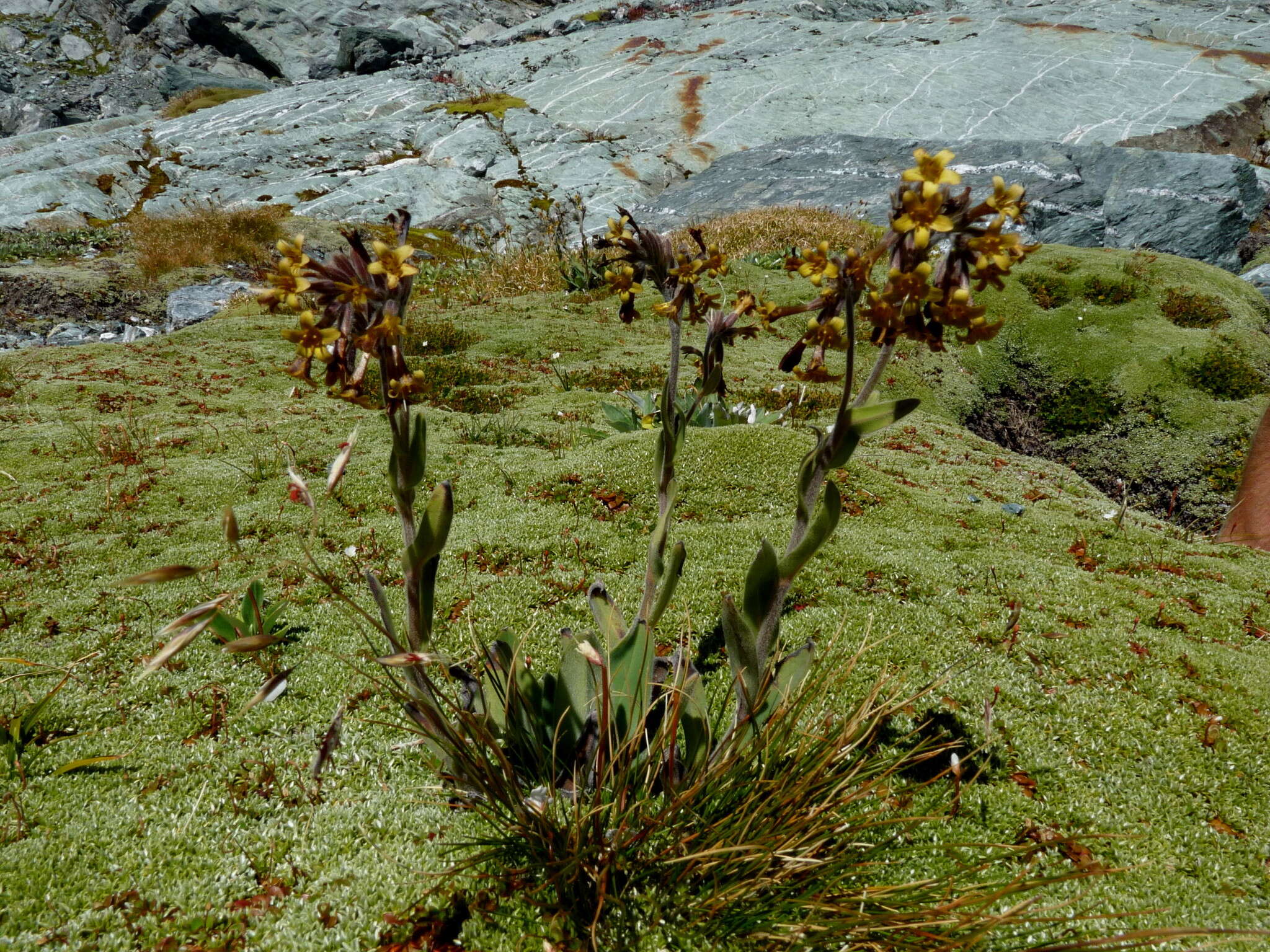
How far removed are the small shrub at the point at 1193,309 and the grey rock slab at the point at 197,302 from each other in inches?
654

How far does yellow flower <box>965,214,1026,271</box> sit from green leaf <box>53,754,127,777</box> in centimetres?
297

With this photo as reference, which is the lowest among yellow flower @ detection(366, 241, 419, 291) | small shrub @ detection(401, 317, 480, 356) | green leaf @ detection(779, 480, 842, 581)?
small shrub @ detection(401, 317, 480, 356)

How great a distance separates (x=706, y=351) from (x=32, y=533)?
4.57 m

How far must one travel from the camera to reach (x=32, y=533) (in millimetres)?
4062

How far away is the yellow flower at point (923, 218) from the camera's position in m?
1.43

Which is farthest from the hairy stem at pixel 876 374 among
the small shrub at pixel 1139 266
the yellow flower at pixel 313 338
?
the small shrub at pixel 1139 266

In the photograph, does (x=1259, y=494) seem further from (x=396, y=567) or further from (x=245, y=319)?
(x=245, y=319)

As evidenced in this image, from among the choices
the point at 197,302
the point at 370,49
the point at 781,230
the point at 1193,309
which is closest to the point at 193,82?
the point at 370,49

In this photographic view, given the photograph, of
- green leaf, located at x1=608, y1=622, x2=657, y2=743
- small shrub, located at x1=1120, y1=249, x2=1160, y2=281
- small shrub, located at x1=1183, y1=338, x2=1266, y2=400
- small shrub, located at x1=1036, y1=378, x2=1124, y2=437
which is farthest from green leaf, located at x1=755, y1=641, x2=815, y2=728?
small shrub, located at x1=1120, y1=249, x2=1160, y2=281

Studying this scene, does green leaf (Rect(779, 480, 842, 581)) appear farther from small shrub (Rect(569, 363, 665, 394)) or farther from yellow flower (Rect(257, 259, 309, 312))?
small shrub (Rect(569, 363, 665, 394))

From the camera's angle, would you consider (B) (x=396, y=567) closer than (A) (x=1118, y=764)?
No

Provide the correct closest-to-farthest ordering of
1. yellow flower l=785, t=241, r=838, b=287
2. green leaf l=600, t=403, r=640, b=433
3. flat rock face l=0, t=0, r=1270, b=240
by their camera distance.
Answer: yellow flower l=785, t=241, r=838, b=287 → green leaf l=600, t=403, r=640, b=433 → flat rock face l=0, t=0, r=1270, b=240

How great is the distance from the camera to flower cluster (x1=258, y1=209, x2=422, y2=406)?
1.43 metres

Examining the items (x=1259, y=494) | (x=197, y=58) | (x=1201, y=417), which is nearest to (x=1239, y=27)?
(x=1201, y=417)
